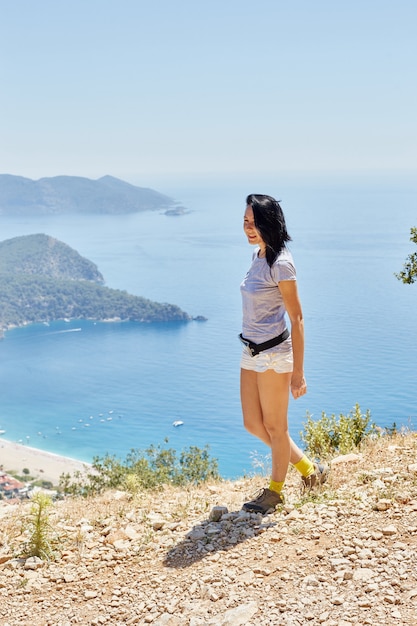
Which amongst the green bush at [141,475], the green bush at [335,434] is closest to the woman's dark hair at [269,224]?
the green bush at [335,434]

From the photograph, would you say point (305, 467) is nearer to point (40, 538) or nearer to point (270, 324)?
point (270, 324)

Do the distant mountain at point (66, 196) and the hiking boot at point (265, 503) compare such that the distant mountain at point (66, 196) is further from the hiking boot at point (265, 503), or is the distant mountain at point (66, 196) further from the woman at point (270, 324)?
the woman at point (270, 324)

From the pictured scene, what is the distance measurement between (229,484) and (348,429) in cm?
92

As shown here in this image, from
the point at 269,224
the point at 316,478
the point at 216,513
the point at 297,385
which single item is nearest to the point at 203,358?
the point at 316,478

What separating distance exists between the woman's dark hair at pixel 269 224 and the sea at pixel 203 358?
28.4 metres

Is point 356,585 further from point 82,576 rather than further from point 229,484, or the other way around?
point 229,484

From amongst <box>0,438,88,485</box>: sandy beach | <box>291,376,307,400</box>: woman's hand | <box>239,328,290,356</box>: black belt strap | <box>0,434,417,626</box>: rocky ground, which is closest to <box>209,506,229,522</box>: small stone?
<box>0,434,417,626</box>: rocky ground

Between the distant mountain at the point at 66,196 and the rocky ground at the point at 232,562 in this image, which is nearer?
the rocky ground at the point at 232,562

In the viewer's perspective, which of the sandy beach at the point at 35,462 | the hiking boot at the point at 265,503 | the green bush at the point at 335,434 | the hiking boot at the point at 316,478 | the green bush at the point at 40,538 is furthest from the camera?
the sandy beach at the point at 35,462

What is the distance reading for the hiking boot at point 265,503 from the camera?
3217mm

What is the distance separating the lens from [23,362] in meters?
75.5

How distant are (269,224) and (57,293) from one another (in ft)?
320

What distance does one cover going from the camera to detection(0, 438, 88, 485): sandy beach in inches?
1896

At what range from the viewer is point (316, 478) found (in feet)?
11.1
